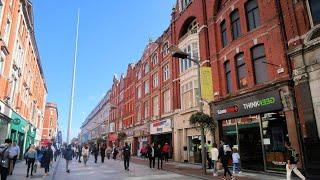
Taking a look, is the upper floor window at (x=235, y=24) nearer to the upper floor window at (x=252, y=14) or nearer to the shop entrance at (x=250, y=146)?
the upper floor window at (x=252, y=14)

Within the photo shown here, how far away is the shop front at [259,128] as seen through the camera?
14695 mm

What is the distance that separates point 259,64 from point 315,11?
413 centimetres

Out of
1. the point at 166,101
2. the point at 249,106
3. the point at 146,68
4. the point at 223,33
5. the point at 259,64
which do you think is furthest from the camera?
the point at 146,68

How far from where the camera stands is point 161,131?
30.3m

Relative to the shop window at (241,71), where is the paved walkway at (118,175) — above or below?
below

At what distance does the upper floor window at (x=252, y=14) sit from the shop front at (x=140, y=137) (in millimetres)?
20311

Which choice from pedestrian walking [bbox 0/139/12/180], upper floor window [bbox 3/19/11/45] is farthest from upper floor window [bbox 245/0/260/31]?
upper floor window [bbox 3/19/11/45]

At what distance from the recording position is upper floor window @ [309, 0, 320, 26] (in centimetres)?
1375

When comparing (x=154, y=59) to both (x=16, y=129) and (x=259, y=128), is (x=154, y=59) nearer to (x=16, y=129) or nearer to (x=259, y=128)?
(x=16, y=129)

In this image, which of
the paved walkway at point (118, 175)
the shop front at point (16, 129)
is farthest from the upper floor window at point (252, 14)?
the shop front at point (16, 129)

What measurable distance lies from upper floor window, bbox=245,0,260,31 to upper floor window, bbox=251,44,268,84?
5.10ft

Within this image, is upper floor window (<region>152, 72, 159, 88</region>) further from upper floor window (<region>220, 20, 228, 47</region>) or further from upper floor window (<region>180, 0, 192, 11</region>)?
upper floor window (<region>220, 20, 228, 47</region>)

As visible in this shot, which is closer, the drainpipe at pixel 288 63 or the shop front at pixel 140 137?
the drainpipe at pixel 288 63

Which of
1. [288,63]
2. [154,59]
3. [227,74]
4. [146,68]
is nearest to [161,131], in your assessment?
[154,59]
